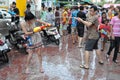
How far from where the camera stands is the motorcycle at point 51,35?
1473cm

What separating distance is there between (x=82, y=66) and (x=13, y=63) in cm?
231

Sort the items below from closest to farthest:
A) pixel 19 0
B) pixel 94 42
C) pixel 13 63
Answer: pixel 94 42 → pixel 13 63 → pixel 19 0

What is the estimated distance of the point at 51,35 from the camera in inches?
582

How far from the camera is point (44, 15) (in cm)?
1747

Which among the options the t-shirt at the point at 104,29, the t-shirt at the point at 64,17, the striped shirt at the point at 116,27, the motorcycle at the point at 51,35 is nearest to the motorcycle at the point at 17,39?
the motorcycle at the point at 51,35

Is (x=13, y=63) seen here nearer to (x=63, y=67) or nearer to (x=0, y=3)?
(x=63, y=67)

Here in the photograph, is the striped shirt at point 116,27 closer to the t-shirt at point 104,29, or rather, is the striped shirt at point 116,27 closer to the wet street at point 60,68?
the wet street at point 60,68

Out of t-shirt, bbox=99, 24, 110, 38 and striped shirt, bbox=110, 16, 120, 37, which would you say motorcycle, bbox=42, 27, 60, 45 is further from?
striped shirt, bbox=110, 16, 120, 37

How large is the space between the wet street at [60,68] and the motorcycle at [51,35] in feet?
7.38

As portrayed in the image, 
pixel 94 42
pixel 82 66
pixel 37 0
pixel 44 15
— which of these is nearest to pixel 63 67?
pixel 82 66

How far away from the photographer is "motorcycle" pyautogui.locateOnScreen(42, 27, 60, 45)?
1473 cm

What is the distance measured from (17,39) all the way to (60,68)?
3.35m

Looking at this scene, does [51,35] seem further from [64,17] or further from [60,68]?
[64,17]

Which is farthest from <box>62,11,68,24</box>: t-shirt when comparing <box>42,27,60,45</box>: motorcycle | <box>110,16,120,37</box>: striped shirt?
<box>110,16,120,37</box>: striped shirt
